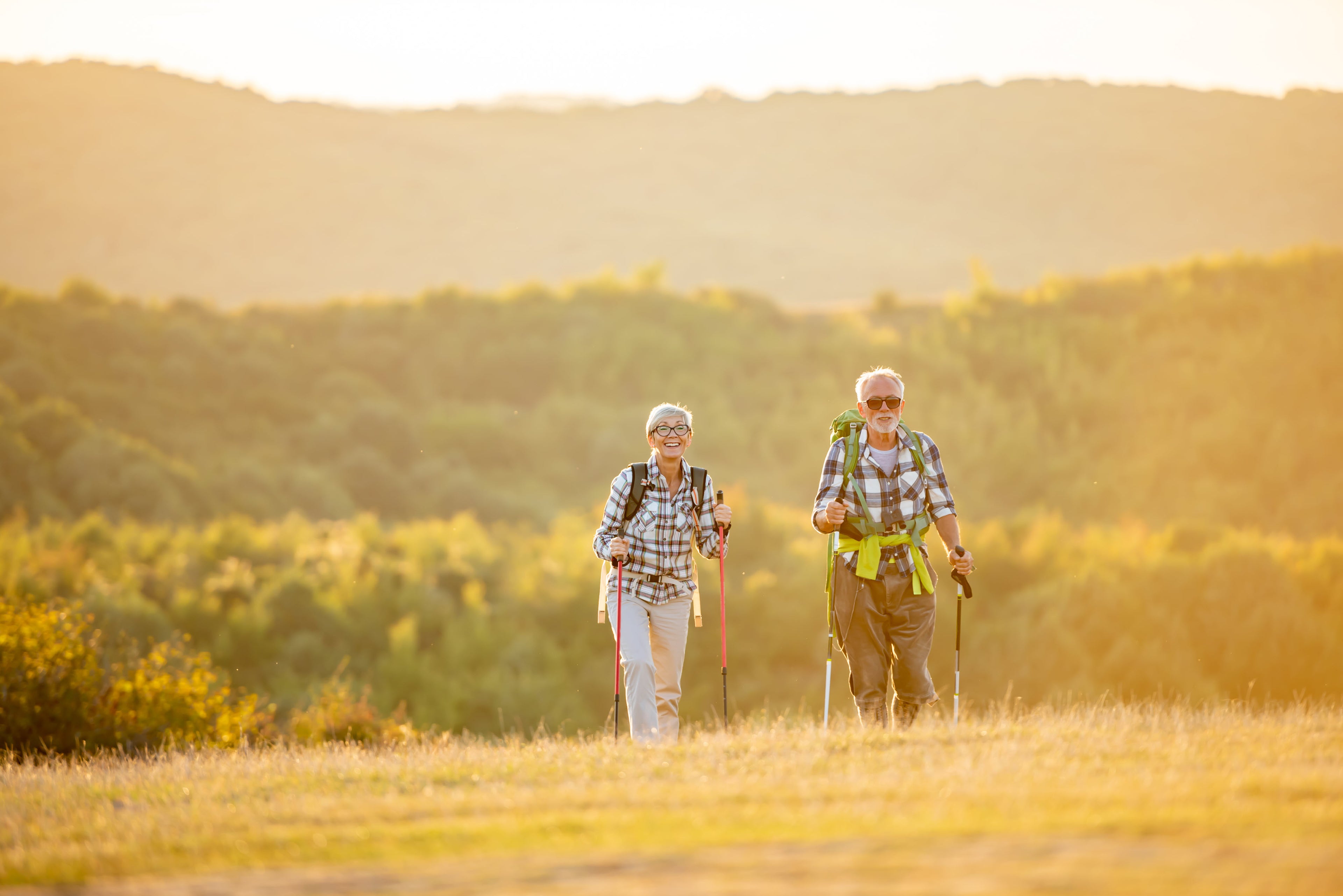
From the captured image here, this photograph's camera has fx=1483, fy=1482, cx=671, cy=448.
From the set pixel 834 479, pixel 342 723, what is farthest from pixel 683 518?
pixel 342 723

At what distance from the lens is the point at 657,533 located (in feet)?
27.6

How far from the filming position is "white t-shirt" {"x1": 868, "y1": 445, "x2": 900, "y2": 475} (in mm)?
8047

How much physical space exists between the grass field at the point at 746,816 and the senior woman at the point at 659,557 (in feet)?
1.19

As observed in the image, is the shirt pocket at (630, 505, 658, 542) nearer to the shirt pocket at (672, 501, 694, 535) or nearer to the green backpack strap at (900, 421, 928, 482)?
the shirt pocket at (672, 501, 694, 535)

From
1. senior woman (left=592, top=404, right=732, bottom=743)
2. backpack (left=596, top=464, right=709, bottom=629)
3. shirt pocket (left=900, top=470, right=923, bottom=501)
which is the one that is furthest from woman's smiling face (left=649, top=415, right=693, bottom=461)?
shirt pocket (left=900, top=470, right=923, bottom=501)

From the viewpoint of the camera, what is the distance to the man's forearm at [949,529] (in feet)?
26.3

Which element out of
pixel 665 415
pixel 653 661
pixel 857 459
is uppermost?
pixel 665 415

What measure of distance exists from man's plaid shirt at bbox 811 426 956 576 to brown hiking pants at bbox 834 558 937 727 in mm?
131

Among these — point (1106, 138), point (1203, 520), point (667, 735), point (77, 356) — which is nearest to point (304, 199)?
point (1106, 138)

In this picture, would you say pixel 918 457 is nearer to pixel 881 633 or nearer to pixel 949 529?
pixel 949 529

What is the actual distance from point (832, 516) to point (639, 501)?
116 cm

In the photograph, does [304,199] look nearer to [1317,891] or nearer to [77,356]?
[77,356]

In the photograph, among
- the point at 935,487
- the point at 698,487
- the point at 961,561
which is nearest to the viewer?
the point at 935,487

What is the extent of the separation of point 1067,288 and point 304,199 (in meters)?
110
